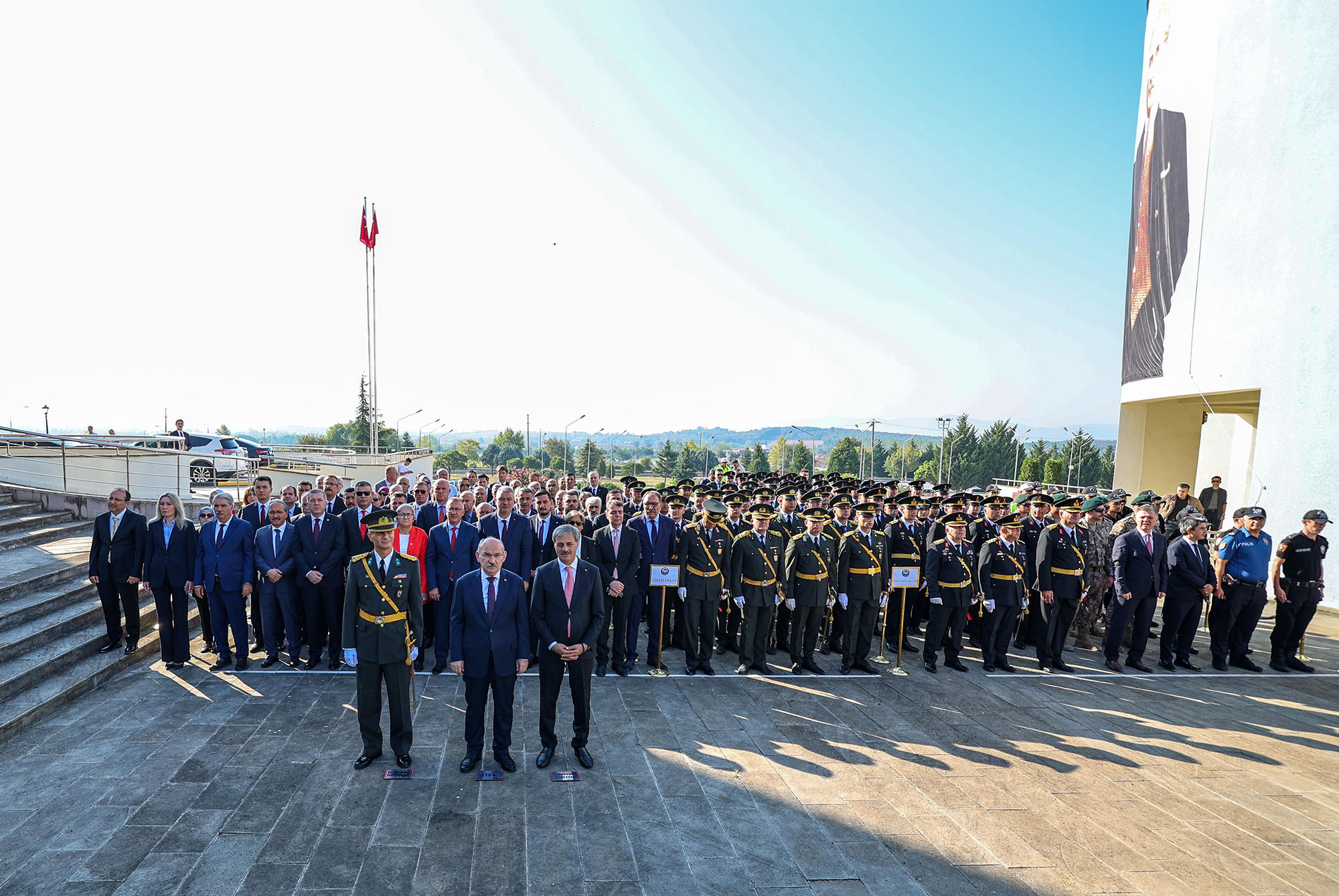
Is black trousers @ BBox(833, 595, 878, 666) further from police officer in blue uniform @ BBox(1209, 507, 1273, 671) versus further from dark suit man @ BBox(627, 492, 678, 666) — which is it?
police officer in blue uniform @ BBox(1209, 507, 1273, 671)

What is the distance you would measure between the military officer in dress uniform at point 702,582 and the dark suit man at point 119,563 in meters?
6.12

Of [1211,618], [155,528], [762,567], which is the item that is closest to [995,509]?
[1211,618]

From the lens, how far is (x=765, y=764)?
5.51 metres

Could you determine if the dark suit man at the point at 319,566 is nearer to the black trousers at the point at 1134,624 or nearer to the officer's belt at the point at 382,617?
the officer's belt at the point at 382,617

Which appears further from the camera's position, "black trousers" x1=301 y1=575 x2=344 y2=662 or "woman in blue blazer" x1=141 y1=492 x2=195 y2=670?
"black trousers" x1=301 y1=575 x2=344 y2=662

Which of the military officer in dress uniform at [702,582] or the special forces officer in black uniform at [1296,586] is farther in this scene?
the special forces officer in black uniform at [1296,586]

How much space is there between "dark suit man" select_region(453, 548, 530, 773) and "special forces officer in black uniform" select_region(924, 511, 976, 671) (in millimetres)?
5182

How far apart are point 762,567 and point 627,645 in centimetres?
186

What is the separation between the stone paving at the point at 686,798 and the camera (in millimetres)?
4088

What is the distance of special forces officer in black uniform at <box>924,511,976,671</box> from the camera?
26.0 ft

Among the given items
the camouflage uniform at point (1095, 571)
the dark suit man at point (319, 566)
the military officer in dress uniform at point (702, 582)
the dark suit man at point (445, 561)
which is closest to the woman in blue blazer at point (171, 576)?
the dark suit man at point (319, 566)

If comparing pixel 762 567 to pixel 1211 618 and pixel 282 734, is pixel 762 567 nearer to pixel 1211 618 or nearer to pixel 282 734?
pixel 282 734

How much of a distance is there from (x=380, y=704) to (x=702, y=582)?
144 inches

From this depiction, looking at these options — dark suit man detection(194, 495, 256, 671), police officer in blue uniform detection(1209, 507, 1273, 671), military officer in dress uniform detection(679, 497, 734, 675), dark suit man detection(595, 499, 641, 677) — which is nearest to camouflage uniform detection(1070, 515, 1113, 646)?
police officer in blue uniform detection(1209, 507, 1273, 671)
